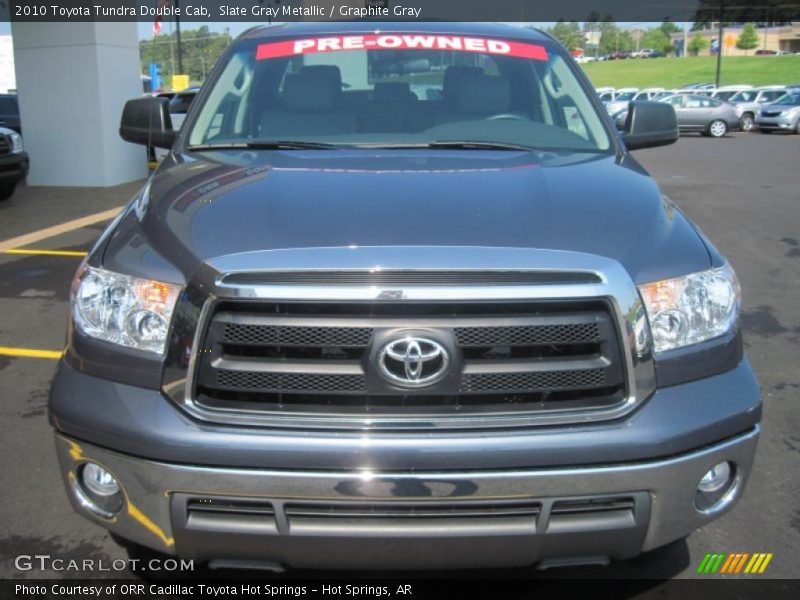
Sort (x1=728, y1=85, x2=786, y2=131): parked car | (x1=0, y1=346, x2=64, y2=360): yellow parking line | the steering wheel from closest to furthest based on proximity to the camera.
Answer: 1. the steering wheel
2. (x1=0, y1=346, x2=64, y2=360): yellow parking line
3. (x1=728, y1=85, x2=786, y2=131): parked car

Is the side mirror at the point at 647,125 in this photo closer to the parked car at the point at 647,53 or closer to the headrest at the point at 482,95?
the headrest at the point at 482,95

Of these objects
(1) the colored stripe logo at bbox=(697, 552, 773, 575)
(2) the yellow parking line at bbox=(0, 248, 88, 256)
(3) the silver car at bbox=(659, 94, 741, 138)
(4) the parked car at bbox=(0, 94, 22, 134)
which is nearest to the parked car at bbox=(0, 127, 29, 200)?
(2) the yellow parking line at bbox=(0, 248, 88, 256)

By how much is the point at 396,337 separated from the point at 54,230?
8445mm

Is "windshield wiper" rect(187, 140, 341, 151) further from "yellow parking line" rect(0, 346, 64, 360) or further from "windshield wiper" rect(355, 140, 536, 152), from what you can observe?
"yellow parking line" rect(0, 346, 64, 360)

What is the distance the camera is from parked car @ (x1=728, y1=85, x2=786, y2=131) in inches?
1236

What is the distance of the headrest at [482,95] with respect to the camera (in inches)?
141

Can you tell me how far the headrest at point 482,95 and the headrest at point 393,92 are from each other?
23cm

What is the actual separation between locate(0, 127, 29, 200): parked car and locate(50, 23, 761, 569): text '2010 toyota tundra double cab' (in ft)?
32.4

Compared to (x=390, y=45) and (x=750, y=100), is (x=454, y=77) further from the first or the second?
(x=750, y=100)

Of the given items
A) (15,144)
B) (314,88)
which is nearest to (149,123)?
(314,88)

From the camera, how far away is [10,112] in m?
16.9

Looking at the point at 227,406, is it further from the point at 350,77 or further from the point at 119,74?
the point at 119,74

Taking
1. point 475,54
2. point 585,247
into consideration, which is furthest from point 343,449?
point 475,54

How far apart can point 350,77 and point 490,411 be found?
2124 millimetres
